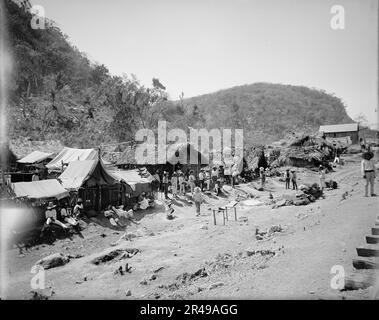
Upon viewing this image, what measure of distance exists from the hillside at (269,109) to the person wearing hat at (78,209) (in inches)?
1742

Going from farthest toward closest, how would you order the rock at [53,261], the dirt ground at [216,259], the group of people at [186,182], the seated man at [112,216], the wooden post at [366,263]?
the group of people at [186,182]
the seated man at [112,216]
the rock at [53,261]
the dirt ground at [216,259]
the wooden post at [366,263]

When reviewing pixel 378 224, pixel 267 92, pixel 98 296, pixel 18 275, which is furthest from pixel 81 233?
pixel 267 92

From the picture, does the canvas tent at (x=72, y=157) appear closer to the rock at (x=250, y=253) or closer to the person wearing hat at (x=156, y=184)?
the person wearing hat at (x=156, y=184)

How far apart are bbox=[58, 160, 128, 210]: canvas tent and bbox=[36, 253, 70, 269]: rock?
497 centimetres

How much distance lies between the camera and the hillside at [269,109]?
207 ft

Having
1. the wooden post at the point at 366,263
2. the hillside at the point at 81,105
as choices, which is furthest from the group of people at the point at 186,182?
the hillside at the point at 81,105

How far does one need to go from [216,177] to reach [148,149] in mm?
6089

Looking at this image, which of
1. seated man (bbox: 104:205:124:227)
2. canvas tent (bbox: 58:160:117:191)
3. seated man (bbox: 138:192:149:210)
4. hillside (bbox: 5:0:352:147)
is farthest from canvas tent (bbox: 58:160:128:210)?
hillside (bbox: 5:0:352:147)

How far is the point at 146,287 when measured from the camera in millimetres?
7613

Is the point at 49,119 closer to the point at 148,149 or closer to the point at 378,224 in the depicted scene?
the point at 148,149

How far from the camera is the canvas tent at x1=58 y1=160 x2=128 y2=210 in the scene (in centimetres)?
1482

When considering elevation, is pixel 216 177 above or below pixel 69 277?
above

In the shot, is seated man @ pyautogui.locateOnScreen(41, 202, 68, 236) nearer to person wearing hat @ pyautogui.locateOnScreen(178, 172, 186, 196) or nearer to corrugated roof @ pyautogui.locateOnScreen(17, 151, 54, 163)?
person wearing hat @ pyautogui.locateOnScreen(178, 172, 186, 196)

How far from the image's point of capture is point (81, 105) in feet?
176
